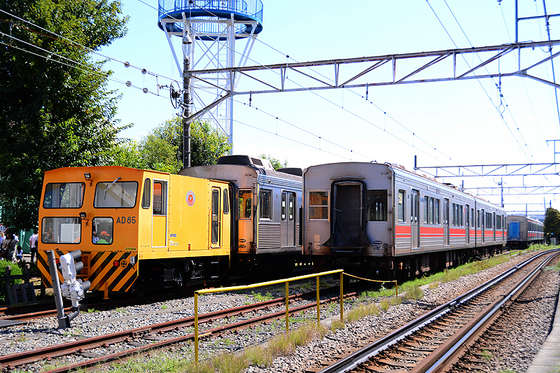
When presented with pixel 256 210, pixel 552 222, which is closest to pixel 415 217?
pixel 256 210

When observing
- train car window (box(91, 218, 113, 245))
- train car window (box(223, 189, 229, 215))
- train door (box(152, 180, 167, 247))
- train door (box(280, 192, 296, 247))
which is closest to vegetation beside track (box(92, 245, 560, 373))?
train door (box(152, 180, 167, 247))

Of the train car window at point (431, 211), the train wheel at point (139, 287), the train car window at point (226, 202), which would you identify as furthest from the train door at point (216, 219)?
the train car window at point (431, 211)

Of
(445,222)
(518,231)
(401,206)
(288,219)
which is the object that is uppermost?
(401,206)

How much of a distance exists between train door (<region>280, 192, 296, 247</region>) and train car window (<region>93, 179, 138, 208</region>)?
23.8 ft

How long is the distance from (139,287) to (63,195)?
9.89 feet

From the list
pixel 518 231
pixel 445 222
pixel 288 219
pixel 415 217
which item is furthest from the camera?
pixel 518 231

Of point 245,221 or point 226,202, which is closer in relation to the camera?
point 226,202

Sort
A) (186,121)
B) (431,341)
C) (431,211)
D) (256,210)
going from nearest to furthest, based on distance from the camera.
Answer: (431,341)
(256,210)
(186,121)
(431,211)

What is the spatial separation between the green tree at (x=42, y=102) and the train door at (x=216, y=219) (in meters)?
4.37

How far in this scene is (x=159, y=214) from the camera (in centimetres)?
1380

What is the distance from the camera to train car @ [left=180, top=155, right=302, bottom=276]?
1767 cm

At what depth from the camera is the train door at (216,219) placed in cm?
1636

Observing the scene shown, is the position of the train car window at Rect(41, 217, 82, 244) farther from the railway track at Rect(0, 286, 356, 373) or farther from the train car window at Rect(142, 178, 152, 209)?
the railway track at Rect(0, 286, 356, 373)

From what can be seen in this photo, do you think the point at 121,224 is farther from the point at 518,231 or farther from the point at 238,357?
the point at 518,231
